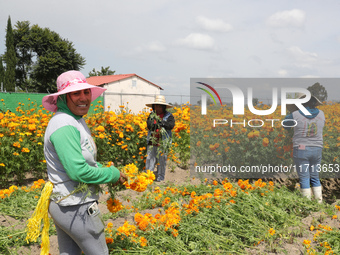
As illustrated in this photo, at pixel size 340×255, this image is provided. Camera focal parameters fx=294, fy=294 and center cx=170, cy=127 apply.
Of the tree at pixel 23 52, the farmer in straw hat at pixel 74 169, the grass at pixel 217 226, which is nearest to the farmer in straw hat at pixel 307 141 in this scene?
the grass at pixel 217 226

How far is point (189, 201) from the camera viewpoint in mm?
3820

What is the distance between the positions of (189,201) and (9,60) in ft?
130

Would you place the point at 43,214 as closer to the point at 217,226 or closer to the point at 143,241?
the point at 143,241

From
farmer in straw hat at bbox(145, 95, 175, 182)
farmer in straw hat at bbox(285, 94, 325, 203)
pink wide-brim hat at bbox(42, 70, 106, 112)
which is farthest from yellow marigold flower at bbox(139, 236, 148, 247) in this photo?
farmer in straw hat at bbox(145, 95, 175, 182)

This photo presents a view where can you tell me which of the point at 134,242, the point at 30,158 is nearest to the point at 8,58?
the point at 30,158

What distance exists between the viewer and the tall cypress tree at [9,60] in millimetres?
36062

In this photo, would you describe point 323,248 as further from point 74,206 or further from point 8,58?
point 8,58

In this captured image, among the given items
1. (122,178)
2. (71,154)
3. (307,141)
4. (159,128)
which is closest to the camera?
(71,154)

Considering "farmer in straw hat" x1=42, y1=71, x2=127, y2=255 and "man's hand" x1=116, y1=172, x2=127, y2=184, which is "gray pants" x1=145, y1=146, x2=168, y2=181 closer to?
"man's hand" x1=116, y1=172, x2=127, y2=184

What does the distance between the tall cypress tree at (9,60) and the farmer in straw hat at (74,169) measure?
129 feet

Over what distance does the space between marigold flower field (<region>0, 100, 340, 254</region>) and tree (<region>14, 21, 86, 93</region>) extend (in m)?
34.0

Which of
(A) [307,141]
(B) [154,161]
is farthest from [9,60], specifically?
(A) [307,141]

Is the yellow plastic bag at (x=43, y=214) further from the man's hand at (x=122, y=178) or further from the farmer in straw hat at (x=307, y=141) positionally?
the farmer in straw hat at (x=307, y=141)

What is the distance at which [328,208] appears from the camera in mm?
3443
